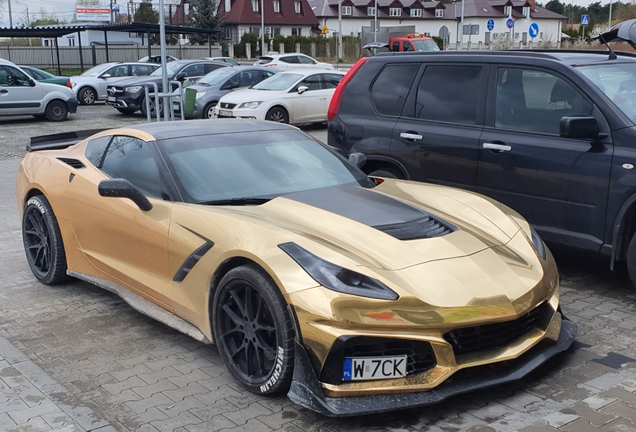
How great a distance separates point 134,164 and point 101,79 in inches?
835

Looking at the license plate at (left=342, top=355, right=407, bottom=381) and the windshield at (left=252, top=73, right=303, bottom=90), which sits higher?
the windshield at (left=252, top=73, right=303, bottom=90)

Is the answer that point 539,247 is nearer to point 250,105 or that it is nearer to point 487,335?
point 487,335

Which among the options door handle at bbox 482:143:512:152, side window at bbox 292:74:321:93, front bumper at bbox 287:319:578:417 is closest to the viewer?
front bumper at bbox 287:319:578:417

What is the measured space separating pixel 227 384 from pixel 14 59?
42.2 m

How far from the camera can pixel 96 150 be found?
5.40 metres

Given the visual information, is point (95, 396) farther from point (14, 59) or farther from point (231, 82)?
point (14, 59)

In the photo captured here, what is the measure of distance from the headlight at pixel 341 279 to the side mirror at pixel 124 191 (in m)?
1.44

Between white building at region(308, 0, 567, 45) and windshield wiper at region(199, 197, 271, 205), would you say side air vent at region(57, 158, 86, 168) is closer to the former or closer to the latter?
windshield wiper at region(199, 197, 271, 205)

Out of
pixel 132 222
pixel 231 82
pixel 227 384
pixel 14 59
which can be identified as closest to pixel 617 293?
pixel 227 384

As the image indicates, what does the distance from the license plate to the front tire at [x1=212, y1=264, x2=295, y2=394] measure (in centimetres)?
32

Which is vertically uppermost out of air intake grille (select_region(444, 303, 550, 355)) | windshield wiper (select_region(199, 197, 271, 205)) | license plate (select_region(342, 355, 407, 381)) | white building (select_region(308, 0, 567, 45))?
white building (select_region(308, 0, 567, 45))

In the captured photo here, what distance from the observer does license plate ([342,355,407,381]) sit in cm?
326

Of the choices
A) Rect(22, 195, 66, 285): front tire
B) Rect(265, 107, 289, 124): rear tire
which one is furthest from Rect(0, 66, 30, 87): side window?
Rect(22, 195, 66, 285): front tire

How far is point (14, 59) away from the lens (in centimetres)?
4084
